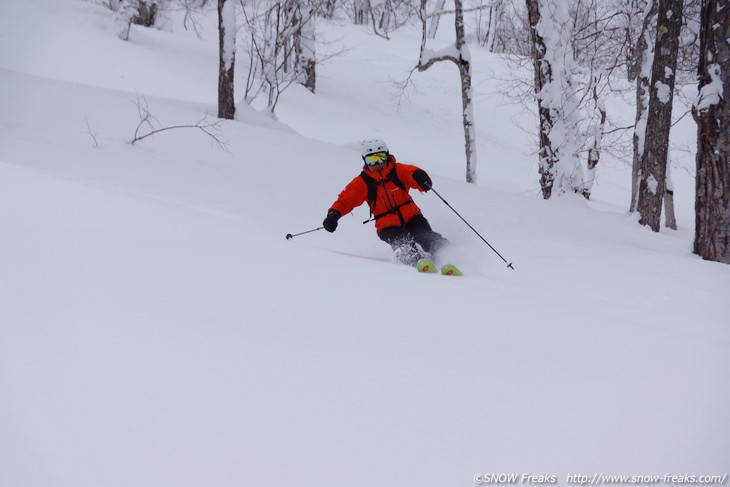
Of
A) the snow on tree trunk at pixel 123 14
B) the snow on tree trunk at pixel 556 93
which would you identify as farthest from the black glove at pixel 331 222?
the snow on tree trunk at pixel 123 14

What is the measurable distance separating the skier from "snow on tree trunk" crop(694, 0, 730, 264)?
8.84 ft

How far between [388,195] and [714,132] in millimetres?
3180

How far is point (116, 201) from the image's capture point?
185 inches

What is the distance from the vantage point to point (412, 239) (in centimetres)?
525

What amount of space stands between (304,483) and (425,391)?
1.92ft

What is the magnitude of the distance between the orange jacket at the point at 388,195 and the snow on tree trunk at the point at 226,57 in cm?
589

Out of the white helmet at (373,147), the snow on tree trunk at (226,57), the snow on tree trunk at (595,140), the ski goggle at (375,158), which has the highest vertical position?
the snow on tree trunk at (226,57)

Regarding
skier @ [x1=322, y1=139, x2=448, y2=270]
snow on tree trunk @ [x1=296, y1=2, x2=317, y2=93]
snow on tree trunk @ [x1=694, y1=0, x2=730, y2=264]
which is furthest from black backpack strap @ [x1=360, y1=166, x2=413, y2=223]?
snow on tree trunk @ [x1=296, y1=2, x2=317, y2=93]

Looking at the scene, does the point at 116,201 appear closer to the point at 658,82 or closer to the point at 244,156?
the point at 244,156

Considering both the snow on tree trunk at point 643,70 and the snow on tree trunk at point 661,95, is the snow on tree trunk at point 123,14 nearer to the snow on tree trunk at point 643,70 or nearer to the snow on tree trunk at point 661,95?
the snow on tree trunk at point 643,70

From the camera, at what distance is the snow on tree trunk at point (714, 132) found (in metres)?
5.12

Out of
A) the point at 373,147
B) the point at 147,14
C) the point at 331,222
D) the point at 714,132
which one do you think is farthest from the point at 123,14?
the point at 714,132

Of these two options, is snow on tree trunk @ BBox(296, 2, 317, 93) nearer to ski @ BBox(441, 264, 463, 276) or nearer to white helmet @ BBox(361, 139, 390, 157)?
white helmet @ BBox(361, 139, 390, 157)

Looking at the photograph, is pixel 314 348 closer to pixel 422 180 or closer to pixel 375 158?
pixel 422 180
